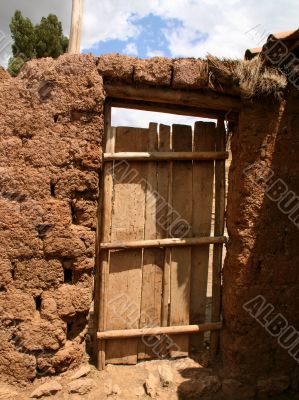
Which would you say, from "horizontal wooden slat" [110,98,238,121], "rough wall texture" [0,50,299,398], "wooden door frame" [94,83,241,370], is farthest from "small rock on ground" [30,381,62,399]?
"horizontal wooden slat" [110,98,238,121]

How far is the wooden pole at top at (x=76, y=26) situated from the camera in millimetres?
5730

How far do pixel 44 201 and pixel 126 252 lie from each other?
35.8 inches

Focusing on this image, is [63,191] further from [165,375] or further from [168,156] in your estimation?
[165,375]

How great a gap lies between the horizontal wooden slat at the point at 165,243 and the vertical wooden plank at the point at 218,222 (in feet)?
0.33

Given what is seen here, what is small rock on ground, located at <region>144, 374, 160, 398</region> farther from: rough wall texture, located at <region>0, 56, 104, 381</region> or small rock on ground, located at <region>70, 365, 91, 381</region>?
rough wall texture, located at <region>0, 56, 104, 381</region>

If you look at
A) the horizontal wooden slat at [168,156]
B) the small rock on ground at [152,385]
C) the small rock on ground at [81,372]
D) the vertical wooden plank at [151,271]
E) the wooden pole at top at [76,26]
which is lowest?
the small rock on ground at [152,385]

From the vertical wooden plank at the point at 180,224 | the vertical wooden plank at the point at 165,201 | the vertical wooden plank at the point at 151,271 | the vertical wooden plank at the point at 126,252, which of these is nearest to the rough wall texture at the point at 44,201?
the vertical wooden plank at the point at 126,252

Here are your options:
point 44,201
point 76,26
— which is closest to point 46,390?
point 44,201

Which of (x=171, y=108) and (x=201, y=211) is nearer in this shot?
(x=171, y=108)

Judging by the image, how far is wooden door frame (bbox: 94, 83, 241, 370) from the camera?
3.30 m

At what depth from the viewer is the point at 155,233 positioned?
3.52 metres

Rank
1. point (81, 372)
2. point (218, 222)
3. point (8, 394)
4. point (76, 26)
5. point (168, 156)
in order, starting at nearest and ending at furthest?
1. point (8, 394)
2. point (81, 372)
3. point (168, 156)
4. point (218, 222)
5. point (76, 26)

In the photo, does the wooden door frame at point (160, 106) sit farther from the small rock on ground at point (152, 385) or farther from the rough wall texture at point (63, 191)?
the small rock on ground at point (152, 385)

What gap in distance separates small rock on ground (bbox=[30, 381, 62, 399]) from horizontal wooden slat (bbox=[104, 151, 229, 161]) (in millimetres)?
1963
